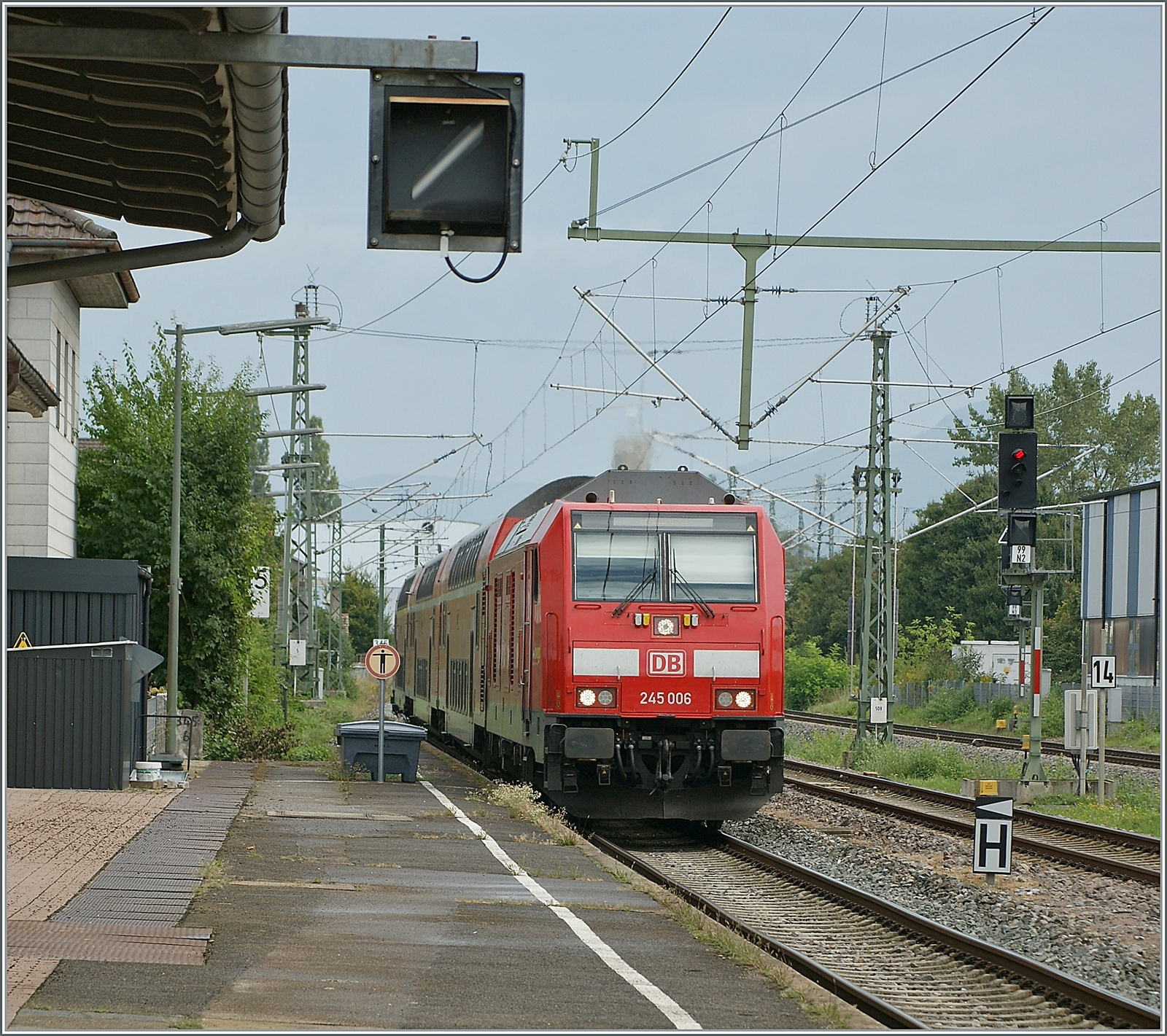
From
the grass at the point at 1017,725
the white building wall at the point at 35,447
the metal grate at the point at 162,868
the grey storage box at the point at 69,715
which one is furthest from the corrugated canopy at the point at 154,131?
the grass at the point at 1017,725

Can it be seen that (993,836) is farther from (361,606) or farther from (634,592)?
(361,606)

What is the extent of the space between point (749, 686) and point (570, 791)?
215 centimetres

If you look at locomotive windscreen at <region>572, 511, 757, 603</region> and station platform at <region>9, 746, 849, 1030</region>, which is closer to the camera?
station platform at <region>9, 746, 849, 1030</region>

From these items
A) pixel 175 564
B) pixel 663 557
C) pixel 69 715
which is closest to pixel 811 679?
pixel 175 564

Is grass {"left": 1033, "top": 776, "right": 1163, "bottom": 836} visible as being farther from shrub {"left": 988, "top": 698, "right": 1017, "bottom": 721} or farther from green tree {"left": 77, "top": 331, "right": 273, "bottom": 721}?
shrub {"left": 988, "top": 698, "right": 1017, "bottom": 721}

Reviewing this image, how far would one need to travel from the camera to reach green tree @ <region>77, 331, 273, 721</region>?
3138 centimetres

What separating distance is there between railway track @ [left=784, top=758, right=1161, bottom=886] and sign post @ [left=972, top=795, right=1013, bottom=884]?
61.9 inches

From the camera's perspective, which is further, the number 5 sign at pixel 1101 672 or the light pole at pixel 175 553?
the light pole at pixel 175 553

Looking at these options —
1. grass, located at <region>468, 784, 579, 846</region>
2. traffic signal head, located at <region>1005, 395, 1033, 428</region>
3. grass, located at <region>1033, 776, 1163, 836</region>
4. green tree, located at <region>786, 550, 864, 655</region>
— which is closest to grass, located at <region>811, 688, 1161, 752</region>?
grass, located at <region>1033, 776, 1163, 836</region>

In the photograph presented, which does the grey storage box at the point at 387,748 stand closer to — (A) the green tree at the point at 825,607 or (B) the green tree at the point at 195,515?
(B) the green tree at the point at 195,515

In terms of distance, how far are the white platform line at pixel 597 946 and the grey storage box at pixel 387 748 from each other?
688 centimetres

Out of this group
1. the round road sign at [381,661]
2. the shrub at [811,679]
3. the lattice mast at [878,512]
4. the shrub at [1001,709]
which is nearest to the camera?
the round road sign at [381,661]

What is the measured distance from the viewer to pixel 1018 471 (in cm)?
2098

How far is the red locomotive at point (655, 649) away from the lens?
54.6 ft
